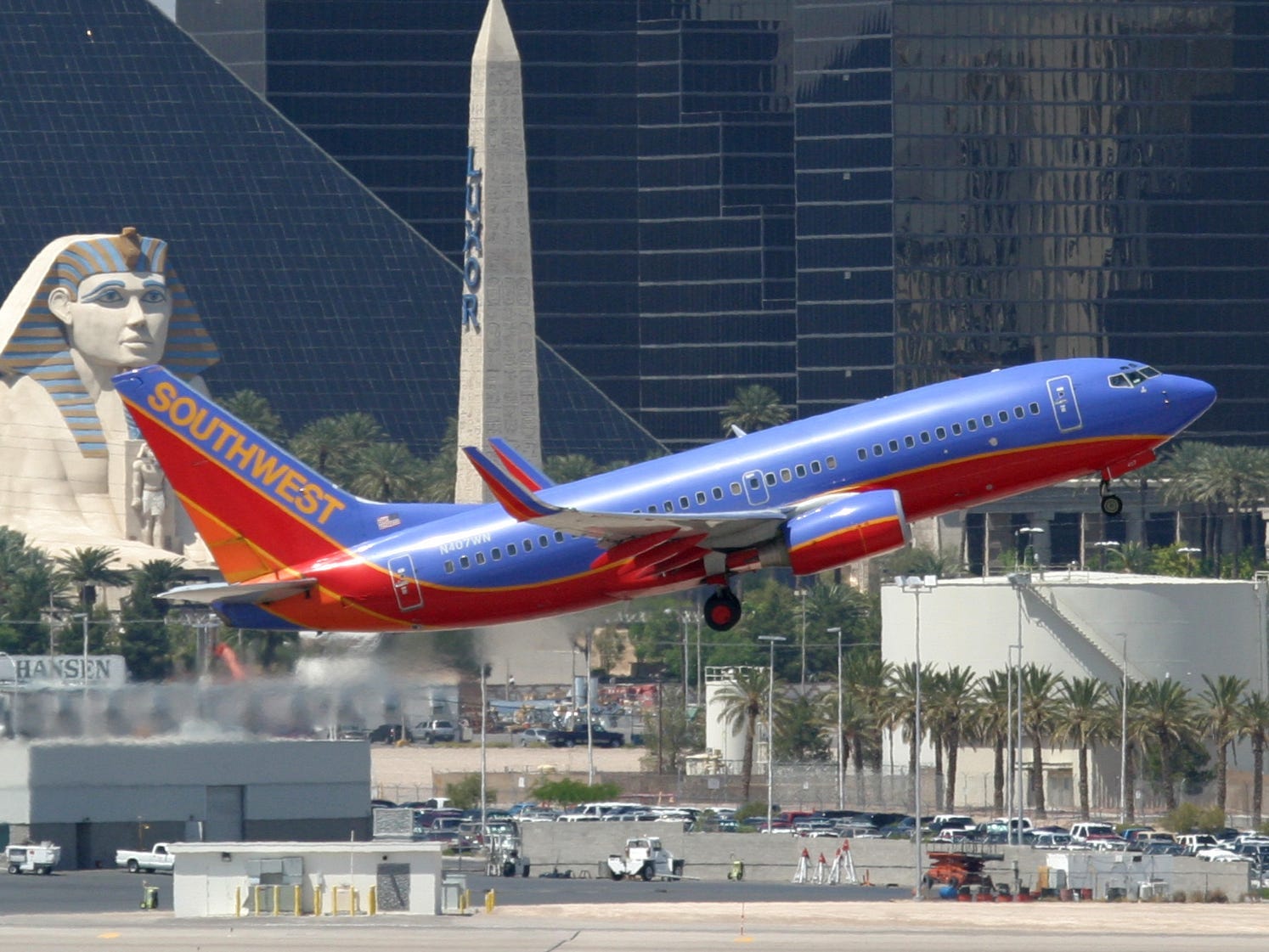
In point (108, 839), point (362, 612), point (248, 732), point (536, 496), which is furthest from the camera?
point (108, 839)

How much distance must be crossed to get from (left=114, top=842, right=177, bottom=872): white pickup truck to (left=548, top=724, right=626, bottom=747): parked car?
195 feet

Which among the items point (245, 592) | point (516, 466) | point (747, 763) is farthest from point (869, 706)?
point (245, 592)

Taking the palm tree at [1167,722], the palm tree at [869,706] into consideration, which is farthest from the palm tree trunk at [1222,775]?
the palm tree at [869,706]

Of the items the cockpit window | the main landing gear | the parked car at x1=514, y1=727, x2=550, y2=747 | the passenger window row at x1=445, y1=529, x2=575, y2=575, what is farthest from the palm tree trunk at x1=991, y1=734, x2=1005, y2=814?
the passenger window row at x1=445, y1=529, x2=575, y2=575

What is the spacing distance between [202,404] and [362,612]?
7.97 meters

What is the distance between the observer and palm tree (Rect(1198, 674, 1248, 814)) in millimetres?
152875

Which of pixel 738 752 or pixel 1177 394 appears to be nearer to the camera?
Result: pixel 1177 394

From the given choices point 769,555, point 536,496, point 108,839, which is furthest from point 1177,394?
point 108,839

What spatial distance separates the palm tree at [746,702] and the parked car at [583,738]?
55.6 feet

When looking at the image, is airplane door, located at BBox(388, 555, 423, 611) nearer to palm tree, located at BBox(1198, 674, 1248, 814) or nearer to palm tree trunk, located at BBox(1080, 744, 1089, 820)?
palm tree trunk, located at BBox(1080, 744, 1089, 820)

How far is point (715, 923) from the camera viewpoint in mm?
89688

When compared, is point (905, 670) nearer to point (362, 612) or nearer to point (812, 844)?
point (812, 844)

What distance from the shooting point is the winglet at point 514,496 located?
70188 millimetres

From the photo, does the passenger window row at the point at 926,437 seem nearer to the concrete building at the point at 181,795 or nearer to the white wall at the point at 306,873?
the white wall at the point at 306,873
